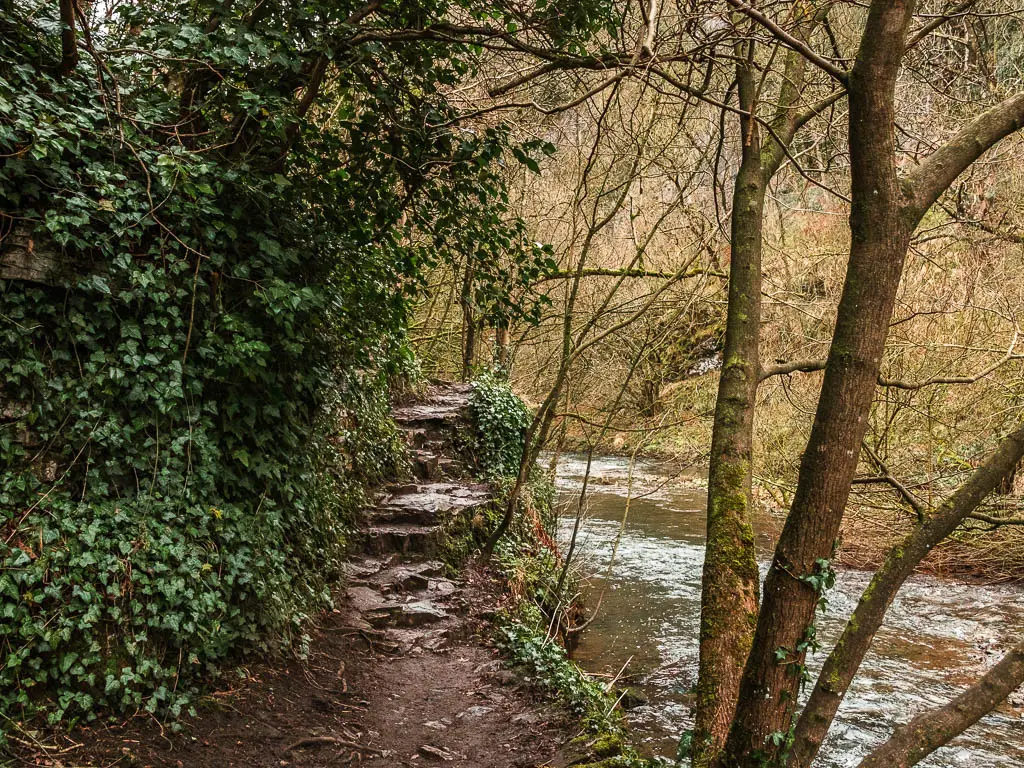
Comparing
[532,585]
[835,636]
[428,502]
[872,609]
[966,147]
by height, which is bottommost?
[835,636]

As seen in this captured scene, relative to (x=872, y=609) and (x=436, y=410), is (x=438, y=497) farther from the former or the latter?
(x=872, y=609)

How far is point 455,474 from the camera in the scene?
392 inches

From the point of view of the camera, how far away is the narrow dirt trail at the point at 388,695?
3863 millimetres

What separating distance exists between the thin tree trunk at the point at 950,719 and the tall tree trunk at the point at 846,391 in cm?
41

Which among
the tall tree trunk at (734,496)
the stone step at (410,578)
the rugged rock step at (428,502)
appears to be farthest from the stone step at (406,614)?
the tall tree trunk at (734,496)

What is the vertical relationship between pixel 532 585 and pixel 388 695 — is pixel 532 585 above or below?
above

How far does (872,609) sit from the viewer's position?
2686mm

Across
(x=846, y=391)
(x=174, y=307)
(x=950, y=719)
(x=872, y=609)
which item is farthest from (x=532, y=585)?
(x=846, y=391)

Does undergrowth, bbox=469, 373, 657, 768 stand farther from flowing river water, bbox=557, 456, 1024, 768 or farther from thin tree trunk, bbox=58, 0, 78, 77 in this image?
thin tree trunk, bbox=58, 0, 78, 77

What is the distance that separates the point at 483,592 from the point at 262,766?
144 inches

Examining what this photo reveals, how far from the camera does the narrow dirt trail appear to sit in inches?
152

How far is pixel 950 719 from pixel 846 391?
1237mm

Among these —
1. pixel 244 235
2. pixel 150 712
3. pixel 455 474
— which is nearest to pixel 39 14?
pixel 244 235

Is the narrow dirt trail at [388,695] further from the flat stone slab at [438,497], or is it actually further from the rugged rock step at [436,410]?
the rugged rock step at [436,410]
